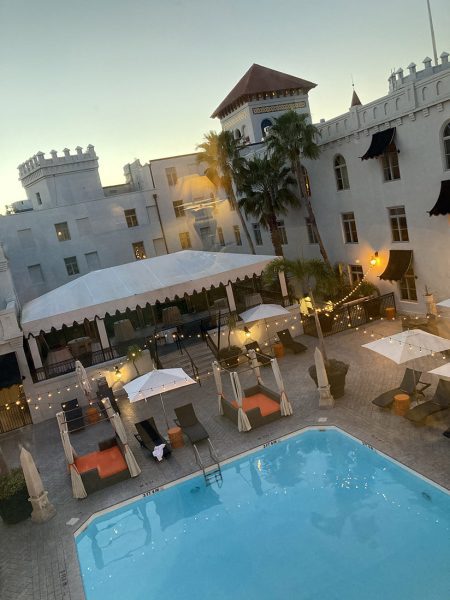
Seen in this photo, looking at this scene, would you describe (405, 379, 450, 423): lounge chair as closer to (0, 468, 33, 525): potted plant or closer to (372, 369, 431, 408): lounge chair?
(372, 369, 431, 408): lounge chair

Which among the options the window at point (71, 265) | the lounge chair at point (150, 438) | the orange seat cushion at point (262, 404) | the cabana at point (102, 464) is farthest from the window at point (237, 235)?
the cabana at point (102, 464)

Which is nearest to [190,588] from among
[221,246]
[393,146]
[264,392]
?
[264,392]

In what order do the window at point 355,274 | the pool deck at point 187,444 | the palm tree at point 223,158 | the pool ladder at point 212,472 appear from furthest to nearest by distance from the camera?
the palm tree at point 223,158
the window at point 355,274
the pool ladder at point 212,472
the pool deck at point 187,444

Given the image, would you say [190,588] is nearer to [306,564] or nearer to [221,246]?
[306,564]

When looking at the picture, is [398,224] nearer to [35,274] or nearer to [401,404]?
[401,404]

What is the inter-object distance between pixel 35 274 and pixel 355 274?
73.2ft

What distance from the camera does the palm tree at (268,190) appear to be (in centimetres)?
2814

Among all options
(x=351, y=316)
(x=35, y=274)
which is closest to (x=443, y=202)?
(x=351, y=316)

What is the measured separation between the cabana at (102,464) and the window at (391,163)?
16.5 metres

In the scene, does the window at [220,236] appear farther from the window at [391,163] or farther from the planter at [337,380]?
the planter at [337,380]

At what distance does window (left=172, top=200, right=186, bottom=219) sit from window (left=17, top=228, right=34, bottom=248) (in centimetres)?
1113

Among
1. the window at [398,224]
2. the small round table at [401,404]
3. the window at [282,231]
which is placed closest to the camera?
the small round table at [401,404]

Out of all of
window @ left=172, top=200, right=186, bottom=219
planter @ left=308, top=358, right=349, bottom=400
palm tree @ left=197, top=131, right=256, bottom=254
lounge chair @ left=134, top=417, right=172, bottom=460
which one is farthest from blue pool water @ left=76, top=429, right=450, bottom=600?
window @ left=172, top=200, right=186, bottom=219

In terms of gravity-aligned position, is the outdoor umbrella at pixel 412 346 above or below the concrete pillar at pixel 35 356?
below
